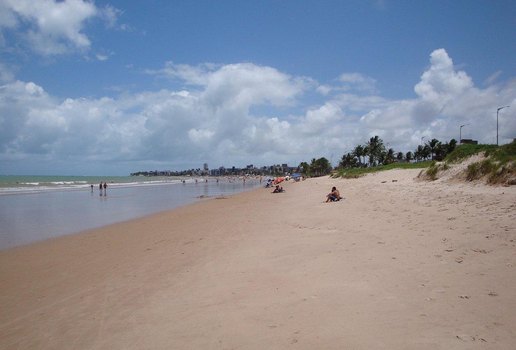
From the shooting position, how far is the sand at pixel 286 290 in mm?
4066

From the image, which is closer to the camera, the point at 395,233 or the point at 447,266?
the point at 447,266

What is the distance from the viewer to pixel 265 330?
14.1 ft

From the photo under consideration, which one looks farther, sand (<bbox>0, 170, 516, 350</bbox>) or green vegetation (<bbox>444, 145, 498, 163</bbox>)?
green vegetation (<bbox>444, 145, 498, 163</bbox>)

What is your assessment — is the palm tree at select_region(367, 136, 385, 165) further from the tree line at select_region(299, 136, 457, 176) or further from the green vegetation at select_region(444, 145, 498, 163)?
the green vegetation at select_region(444, 145, 498, 163)

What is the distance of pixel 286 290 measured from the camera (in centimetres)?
562

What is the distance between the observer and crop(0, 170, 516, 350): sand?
4.07m

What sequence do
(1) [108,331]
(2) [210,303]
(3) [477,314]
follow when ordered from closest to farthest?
(3) [477,314], (1) [108,331], (2) [210,303]

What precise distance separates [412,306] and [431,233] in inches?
193

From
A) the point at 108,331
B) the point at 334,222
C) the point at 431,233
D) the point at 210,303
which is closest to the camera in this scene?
the point at 108,331

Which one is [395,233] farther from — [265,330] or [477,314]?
[265,330]

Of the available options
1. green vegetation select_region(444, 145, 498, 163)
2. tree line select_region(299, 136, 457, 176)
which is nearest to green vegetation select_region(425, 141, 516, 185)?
green vegetation select_region(444, 145, 498, 163)

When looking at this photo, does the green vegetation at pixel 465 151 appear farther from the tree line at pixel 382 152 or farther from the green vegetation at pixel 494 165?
the tree line at pixel 382 152

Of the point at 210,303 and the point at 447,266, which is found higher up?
A: the point at 447,266

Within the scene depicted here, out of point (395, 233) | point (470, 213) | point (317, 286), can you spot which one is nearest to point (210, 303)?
point (317, 286)
